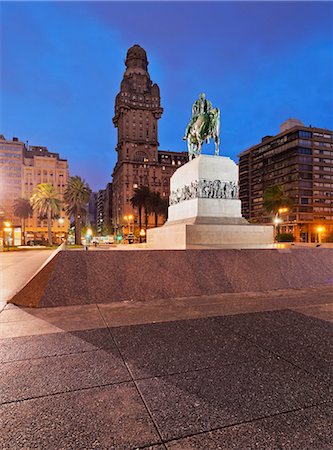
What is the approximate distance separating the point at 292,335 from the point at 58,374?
357 cm

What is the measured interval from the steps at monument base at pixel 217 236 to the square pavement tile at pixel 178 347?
1064 cm

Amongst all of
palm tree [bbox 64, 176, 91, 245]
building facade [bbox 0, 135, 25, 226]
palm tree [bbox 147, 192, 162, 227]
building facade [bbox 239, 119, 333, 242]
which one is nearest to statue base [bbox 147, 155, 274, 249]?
palm tree [bbox 64, 176, 91, 245]

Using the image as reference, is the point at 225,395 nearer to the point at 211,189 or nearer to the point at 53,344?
the point at 53,344

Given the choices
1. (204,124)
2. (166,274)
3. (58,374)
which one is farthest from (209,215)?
(58,374)

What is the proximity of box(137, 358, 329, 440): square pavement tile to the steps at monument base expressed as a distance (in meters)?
12.2

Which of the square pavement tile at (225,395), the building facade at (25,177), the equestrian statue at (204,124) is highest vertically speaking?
the building facade at (25,177)

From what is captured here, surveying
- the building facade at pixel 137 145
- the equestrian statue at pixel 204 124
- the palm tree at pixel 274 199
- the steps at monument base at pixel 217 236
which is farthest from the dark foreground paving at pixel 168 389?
the building facade at pixel 137 145

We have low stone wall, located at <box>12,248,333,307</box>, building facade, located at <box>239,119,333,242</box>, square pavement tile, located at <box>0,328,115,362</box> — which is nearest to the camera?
square pavement tile, located at <box>0,328,115,362</box>

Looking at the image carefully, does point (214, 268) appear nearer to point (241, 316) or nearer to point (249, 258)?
point (249, 258)

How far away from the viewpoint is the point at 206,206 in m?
18.1

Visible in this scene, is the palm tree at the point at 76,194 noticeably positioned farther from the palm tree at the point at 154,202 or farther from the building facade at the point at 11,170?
the building facade at the point at 11,170

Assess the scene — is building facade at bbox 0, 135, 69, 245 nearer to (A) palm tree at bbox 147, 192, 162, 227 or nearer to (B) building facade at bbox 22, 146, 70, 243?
(B) building facade at bbox 22, 146, 70, 243

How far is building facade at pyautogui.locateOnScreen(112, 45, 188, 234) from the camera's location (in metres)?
137

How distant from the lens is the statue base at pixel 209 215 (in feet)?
53.1
